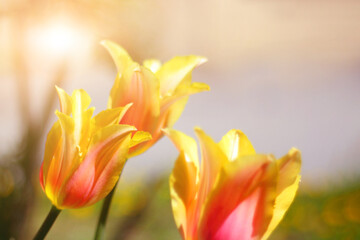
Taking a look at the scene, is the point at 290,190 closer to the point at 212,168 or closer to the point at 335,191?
the point at 212,168

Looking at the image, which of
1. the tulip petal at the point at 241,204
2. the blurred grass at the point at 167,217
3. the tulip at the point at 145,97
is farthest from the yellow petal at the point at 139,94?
the blurred grass at the point at 167,217

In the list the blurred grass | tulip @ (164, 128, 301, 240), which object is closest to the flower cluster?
tulip @ (164, 128, 301, 240)

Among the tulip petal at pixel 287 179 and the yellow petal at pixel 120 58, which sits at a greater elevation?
the yellow petal at pixel 120 58

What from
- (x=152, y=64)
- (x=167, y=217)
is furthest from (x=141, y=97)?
(x=167, y=217)

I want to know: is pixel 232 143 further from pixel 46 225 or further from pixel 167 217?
pixel 167 217

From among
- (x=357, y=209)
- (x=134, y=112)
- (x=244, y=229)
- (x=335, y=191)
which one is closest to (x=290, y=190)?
(x=244, y=229)

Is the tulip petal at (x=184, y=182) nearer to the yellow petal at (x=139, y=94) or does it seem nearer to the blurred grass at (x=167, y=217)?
the yellow petal at (x=139, y=94)

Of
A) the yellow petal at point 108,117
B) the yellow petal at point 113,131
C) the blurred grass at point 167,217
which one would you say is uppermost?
the yellow petal at point 108,117
